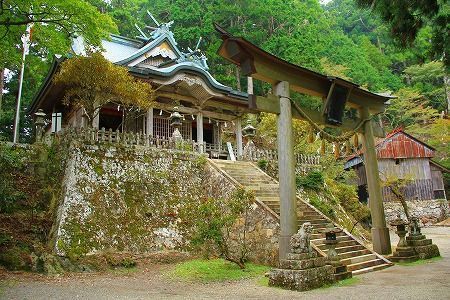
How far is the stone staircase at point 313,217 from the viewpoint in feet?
29.6

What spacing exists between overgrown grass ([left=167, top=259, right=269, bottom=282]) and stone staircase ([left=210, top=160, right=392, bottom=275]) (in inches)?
65.7

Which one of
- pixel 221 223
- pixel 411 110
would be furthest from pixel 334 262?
pixel 411 110

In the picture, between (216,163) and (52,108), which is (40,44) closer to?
(216,163)

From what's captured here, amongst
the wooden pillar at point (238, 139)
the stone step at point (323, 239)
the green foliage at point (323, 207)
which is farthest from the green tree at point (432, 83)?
the stone step at point (323, 239)

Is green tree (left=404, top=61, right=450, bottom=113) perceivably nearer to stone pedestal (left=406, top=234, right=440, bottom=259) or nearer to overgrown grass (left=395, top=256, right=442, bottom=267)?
stone pedestal (left=406, top=234, right=440, bottom=259)

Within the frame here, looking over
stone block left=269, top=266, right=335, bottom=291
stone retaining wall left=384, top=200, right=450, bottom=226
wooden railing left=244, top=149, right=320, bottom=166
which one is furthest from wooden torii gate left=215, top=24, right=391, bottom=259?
stone retaining wall left=384, top=200, right=450, bottom=226

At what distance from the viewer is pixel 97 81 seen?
1144 cm

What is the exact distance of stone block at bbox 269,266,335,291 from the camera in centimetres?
665

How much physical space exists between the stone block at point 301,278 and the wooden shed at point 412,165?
22794mm

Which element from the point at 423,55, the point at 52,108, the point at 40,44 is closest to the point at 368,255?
the point at 423,55

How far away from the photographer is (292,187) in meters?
7.91

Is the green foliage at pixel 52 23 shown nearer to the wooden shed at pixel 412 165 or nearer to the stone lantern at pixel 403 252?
the stone lantern at pixel 403 252

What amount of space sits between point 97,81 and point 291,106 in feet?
21.5

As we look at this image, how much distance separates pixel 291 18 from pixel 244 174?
78.9 feet
